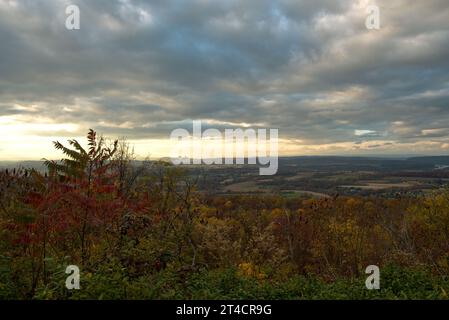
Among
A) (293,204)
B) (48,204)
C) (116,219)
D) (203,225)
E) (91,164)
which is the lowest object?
(293,204)

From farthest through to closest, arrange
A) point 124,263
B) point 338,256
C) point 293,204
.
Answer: point 293,204, point 338,256, point 124,263

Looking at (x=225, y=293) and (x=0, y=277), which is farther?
(x=225, y=293)

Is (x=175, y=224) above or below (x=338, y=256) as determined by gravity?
above

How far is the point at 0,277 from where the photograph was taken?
791 centimetres

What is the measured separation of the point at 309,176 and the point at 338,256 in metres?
73.0

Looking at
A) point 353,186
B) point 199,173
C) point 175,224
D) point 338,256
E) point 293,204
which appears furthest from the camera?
point 353,186

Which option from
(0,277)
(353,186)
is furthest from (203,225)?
(353,186)

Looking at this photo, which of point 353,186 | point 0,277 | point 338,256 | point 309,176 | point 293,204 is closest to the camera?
point 0,277

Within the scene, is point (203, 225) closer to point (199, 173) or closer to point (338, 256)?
point (199, 173)

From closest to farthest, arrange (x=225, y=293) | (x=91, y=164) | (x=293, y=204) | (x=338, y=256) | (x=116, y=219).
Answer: (x=225, y=293) < (x=91, y=164) < (x=116, y=219) < (x=338, y=256) < (x=293, y=204)

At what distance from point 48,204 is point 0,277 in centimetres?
171

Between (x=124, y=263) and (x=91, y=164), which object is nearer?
(x=124, y=263)

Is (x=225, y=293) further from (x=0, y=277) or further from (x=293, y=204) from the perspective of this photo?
(x=293, y=204)
